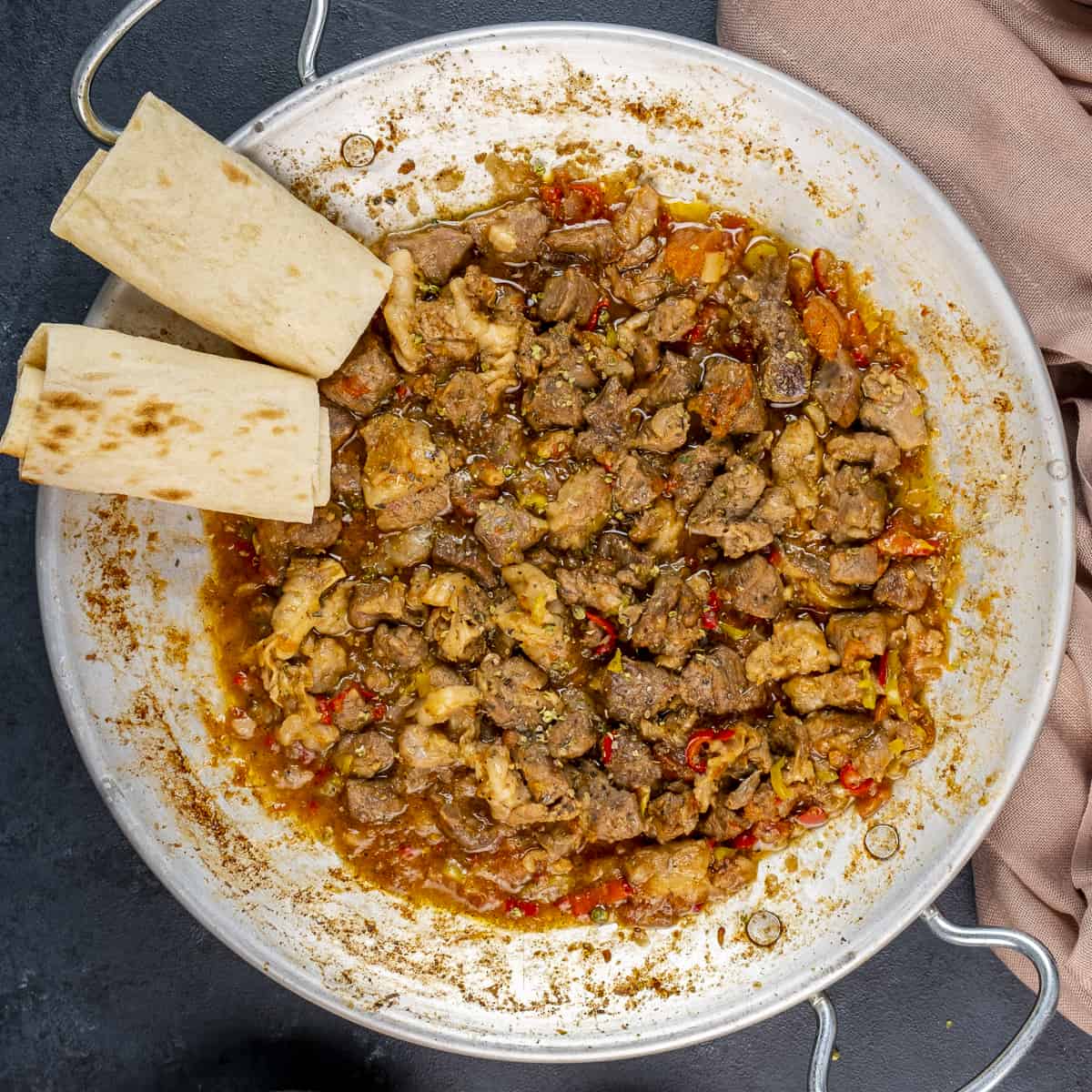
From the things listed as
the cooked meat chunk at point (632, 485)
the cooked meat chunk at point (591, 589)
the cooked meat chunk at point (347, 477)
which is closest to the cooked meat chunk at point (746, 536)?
the cooked meat chunk at point (632, 485)

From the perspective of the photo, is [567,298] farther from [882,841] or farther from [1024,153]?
[882,841]

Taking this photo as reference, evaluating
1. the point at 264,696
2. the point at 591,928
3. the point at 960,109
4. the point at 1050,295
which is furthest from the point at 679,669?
the point at 960,109

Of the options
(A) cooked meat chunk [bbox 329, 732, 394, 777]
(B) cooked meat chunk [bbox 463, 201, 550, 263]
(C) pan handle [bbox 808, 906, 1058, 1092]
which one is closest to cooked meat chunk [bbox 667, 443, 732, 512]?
(B) cooked meat chunk [bbox 463, 201, 550, 263]

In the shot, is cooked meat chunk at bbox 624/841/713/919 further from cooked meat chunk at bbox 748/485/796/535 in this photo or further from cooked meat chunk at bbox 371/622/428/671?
cooked meat chunk at bbox 748/485/796/535

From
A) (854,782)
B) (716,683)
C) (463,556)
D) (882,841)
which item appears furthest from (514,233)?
(882,841)

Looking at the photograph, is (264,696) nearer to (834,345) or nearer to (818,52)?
(834,345)

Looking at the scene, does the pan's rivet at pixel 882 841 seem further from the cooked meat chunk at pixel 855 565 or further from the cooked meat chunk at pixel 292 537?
the cooked meat chunk at pixel 292 537

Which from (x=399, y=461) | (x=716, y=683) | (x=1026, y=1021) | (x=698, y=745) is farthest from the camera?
(x=698, y=745)
